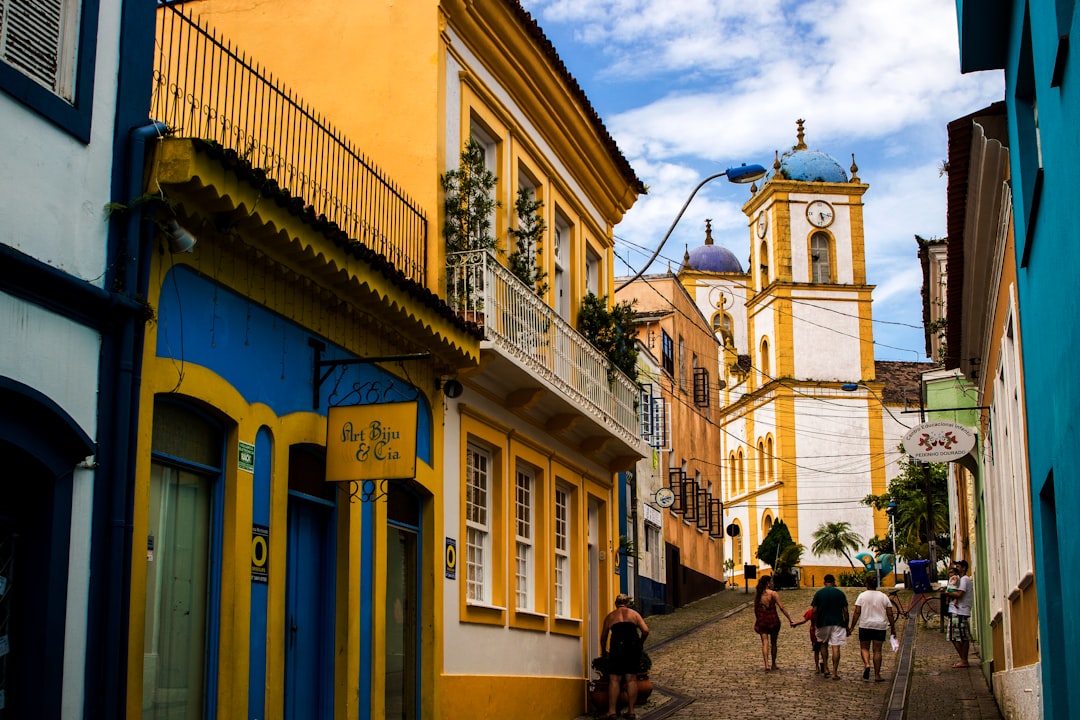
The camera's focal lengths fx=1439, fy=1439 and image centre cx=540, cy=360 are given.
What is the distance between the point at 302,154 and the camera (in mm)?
12172

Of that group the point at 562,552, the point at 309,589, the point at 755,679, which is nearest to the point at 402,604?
the point at 309,589

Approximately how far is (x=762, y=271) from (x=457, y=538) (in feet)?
205

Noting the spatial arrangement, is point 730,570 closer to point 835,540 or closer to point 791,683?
point 835,540

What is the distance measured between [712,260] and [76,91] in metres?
87.8

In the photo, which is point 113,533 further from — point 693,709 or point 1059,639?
point 693,709

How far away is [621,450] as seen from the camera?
19.9 metres

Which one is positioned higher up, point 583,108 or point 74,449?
point 583,108

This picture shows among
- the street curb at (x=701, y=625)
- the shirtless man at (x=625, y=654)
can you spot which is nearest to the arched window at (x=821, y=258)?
the street curb at (x=701, y=625)

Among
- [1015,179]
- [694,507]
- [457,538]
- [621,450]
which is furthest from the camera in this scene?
[694,507]

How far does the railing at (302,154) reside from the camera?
11.4m

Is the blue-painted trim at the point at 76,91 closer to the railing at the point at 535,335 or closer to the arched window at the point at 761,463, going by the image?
the railing at the point at 535,335

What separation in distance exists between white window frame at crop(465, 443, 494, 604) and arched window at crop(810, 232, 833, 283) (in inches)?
2315

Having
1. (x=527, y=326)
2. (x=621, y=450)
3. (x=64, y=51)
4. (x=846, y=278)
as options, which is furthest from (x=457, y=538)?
(x=846, y=278)

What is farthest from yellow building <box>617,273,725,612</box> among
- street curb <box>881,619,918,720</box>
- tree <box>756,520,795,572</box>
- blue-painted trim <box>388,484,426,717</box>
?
blue-painted trim <box>388,484,426,717</box>
